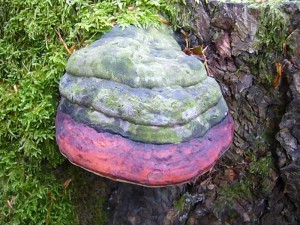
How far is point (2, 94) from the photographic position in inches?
86.9

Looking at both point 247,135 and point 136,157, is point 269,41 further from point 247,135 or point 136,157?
point 136,157

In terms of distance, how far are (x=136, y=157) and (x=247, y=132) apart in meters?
1.11

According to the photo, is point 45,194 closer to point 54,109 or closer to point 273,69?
point 54,109

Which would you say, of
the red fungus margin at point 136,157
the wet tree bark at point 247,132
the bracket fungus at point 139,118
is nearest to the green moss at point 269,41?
the wet tree bark at point 247,132

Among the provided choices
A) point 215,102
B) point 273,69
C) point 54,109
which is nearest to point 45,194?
point 54,109

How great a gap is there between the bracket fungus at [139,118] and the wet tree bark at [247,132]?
23.0 inches

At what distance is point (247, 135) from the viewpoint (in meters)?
2.47

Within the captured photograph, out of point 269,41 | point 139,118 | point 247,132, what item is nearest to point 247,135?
point 247,132

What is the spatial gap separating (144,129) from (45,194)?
3.51 ft

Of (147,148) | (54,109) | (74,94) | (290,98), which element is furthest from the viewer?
(290,98)

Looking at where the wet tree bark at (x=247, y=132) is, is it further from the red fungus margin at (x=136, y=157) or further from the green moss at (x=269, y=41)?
the red fungus margin at (x=136, y=157)

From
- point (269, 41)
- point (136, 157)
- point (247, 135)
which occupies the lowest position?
point (247, 135)

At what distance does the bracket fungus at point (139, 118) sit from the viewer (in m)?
1.61

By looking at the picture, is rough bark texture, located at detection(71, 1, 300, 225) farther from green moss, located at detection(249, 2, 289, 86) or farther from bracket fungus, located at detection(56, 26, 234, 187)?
bracket fungus, located at detection(56, 26, 234, 187)
